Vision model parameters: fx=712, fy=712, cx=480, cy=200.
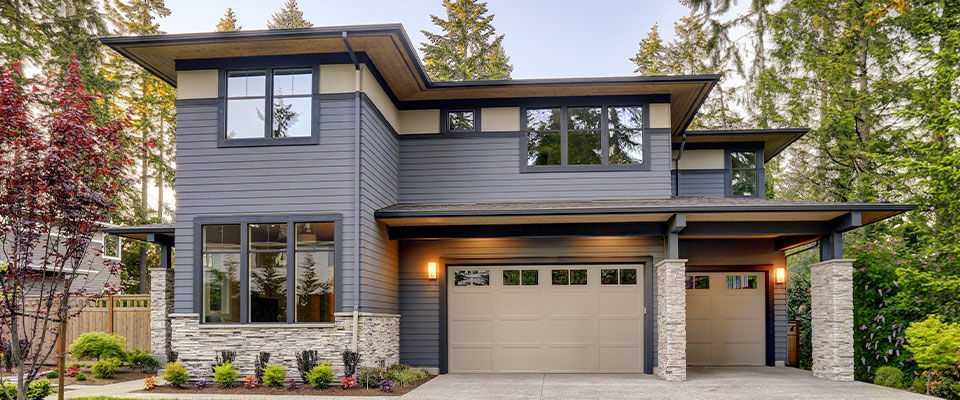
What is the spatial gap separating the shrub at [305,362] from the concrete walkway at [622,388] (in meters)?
0.90

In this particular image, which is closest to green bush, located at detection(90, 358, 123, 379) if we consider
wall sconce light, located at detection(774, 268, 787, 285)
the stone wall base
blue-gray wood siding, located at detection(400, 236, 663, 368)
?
the stone wall base

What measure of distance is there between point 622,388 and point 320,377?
13.7 ft

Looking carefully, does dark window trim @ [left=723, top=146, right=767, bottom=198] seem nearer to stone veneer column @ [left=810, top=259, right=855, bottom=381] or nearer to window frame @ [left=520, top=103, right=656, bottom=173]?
window frame @ [left=520, top=103, right=656, bottom=173]

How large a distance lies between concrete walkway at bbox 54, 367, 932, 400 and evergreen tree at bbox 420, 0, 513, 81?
1594 centimetres

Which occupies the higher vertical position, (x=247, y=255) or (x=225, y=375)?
(x=247, y=255)

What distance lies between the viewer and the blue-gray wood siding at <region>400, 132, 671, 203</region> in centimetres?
1219

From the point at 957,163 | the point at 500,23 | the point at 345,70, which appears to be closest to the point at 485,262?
the point at 345,70

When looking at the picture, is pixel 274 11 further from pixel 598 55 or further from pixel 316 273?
pixel 316 273

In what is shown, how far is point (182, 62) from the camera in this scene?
35.0 ft

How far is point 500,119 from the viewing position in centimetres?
1251

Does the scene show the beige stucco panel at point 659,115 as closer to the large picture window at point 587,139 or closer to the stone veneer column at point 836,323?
the large picture window at point 587,139

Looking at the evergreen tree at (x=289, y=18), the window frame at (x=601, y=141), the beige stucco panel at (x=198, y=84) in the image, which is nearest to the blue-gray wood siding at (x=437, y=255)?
the window frame at (x=601, y=141)

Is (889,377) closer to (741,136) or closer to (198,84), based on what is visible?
(741,136)

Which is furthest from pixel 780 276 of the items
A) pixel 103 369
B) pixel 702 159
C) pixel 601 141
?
pixel 103 369
